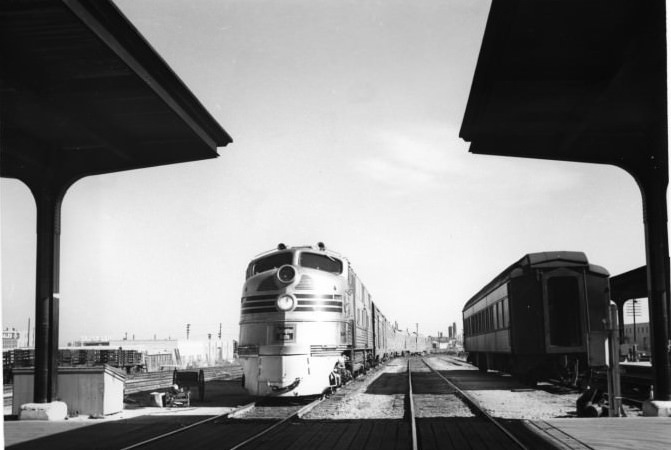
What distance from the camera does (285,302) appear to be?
576 inches

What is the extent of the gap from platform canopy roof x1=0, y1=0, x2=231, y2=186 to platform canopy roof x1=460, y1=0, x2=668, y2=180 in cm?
499

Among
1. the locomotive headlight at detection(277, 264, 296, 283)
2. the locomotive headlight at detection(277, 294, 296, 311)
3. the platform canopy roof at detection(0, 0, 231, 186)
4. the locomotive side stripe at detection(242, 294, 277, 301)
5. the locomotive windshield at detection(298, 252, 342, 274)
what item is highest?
the platform canopy roof at detection(0, 0, 231, 186)

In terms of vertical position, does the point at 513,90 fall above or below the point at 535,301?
above

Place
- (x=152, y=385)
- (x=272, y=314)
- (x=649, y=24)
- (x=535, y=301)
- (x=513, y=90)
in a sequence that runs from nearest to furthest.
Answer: (x=649, y=24)
(x=513, y=90)
(x=272, y=314)
(x=535, y=301)
(x=152, y=385)

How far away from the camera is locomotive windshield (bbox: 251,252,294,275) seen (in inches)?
631

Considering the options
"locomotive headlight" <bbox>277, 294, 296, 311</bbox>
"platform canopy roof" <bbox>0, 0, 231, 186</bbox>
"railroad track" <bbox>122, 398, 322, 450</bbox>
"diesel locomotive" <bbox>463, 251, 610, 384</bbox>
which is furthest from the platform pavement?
"platform canopy roof" <bbox>0, 0, 231, 186</bbox>

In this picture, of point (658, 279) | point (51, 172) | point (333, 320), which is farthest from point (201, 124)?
point (658, 279)

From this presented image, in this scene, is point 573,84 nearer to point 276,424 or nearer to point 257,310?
point 276,424

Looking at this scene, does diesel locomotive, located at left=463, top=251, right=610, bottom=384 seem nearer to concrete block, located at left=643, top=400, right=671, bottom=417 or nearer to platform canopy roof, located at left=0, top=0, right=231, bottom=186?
concrete block, located at left=643, top=400, right=671, bottom=417

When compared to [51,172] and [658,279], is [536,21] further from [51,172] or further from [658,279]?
[51,172]

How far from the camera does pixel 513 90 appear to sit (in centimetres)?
1123

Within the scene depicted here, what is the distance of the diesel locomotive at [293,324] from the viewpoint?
14195 millimetres

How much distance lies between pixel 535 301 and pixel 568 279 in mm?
1267

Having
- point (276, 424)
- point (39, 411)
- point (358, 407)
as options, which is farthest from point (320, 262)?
point (39, 411)
